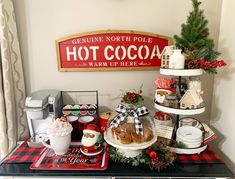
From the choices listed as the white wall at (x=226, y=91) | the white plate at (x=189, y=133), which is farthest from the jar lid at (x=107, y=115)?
the white wall at (x=226, y=91)

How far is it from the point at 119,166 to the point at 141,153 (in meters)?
0.13

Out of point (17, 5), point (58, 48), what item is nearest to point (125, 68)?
point (58, 48)

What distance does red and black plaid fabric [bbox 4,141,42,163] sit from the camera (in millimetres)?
1032

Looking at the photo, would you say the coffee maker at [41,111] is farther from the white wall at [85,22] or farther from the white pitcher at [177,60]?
the white pitcher at [177,60]

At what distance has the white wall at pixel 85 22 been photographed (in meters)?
1.25

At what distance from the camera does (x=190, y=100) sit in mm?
1066

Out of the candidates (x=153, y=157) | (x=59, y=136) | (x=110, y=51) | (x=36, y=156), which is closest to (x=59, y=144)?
(x=59, y=136)

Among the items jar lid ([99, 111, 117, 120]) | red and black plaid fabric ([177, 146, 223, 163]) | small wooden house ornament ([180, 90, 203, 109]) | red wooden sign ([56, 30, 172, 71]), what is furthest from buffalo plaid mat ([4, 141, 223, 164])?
→ red wooden sign ([56, 30, 172, 71])

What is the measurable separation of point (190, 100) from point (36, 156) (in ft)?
2.84

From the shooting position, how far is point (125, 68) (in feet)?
4.33

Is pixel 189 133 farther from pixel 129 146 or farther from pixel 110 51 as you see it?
pixel 110 51

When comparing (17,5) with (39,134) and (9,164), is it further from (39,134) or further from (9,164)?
(9,164)

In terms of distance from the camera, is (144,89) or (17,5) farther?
(144,89)

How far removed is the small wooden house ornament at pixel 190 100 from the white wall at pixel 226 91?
0.71 ft
